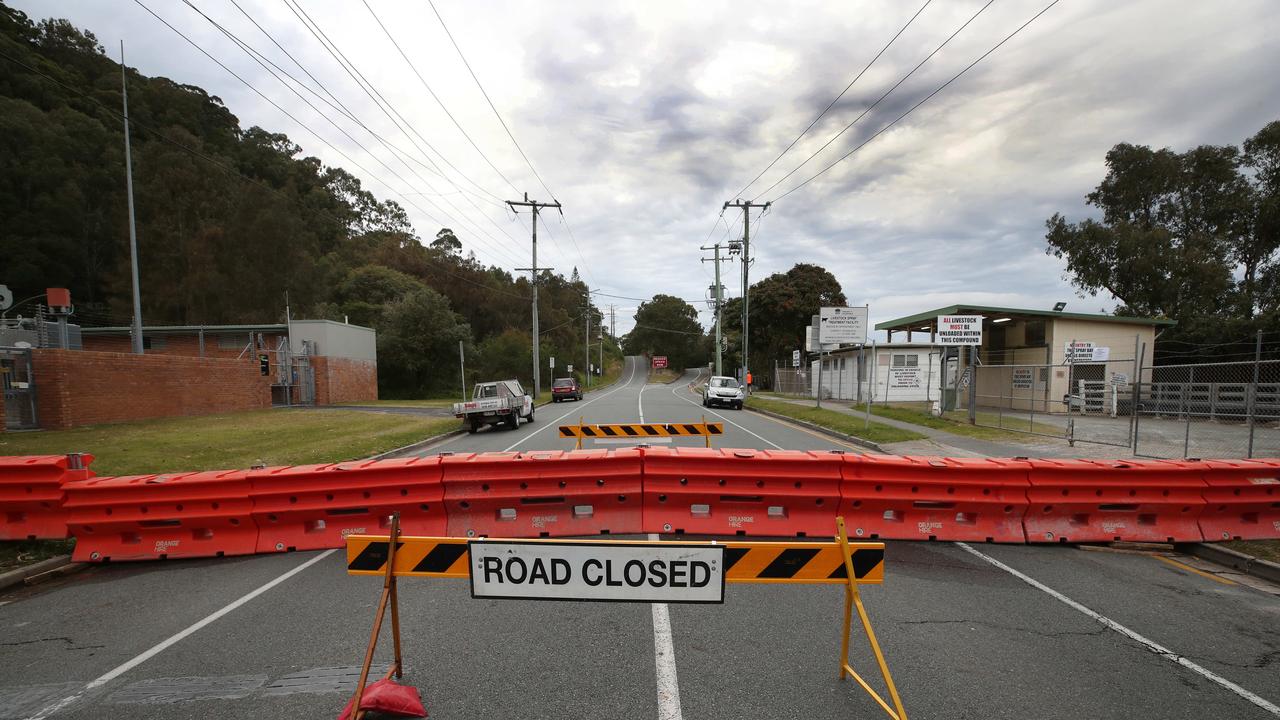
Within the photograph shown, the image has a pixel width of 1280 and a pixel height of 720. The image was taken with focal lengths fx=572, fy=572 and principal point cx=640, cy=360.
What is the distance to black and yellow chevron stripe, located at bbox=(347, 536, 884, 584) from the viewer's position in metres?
3.10

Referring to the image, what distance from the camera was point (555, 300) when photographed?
100938 millimetres

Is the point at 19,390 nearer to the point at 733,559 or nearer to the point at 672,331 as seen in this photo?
the point at 733,559

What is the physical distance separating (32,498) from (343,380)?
98.8 feet

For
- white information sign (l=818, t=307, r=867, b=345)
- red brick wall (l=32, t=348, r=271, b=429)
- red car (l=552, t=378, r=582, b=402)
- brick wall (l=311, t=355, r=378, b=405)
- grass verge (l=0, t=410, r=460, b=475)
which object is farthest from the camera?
red car (l=552, t=378, r=582, b=402)

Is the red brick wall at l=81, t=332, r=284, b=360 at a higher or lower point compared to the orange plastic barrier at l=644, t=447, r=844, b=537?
higher

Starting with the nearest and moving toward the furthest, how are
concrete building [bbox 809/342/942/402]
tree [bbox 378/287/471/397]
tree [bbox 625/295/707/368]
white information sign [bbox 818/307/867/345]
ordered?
white information sign [bbox 818/307/867/345]
concrete building [bbox 809/342/942/402]
tree [bbox 378/287/471/397]
tree [bbox 625/295/707/368]

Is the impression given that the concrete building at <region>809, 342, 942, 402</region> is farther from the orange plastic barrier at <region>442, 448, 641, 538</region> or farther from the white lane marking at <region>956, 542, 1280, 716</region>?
the orange plastic barrier at <region>442, 448, 641, 538</region>

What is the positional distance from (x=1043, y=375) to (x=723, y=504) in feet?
81.9

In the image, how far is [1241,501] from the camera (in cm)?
625

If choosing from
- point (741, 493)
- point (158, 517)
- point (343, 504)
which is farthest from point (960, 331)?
point (158, 517)

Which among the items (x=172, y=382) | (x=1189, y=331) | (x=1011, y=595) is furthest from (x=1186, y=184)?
(x=172, y=382)

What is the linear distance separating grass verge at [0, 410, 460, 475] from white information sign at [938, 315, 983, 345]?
16.6 metres

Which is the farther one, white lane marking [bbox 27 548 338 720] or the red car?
the red car

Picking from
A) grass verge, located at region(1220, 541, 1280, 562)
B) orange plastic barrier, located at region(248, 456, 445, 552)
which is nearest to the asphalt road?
orange plastic barrier, located at region(248, 456, 445, 552)
